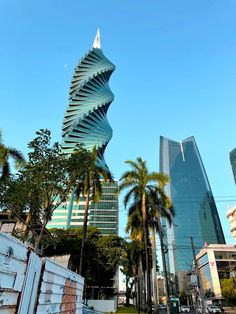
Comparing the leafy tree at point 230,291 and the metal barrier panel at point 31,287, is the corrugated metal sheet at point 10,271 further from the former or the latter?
the leafy tree at point 230,291

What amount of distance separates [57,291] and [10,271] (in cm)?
290

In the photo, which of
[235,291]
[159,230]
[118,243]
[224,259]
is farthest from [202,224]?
[159,230]

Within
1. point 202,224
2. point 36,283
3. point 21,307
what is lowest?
point 21,307

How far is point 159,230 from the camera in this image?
1378 inches

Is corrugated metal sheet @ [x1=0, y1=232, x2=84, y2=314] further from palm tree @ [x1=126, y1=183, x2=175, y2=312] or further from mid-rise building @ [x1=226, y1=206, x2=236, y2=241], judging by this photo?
mid-rise building @ [x1=226, y1=206, x2=236, y2=241]

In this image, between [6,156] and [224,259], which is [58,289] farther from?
[224,259]

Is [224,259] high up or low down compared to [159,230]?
up

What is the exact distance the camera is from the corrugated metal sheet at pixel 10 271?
4.10 meters

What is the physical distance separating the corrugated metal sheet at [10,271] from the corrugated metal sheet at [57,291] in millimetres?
1055

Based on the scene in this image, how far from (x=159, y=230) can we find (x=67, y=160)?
18.8 metres

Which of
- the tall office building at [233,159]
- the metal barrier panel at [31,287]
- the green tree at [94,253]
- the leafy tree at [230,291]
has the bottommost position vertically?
the metal barrier panel at [31,287]

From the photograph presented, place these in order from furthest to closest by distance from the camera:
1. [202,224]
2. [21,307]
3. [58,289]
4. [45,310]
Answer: [202,224], [58,289], [45,310], [21,307]

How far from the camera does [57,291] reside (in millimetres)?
6785

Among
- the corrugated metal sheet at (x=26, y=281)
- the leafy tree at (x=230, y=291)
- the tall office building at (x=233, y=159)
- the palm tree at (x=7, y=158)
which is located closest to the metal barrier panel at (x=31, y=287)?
the corrugated metal sheet at (x=26, y=281)
